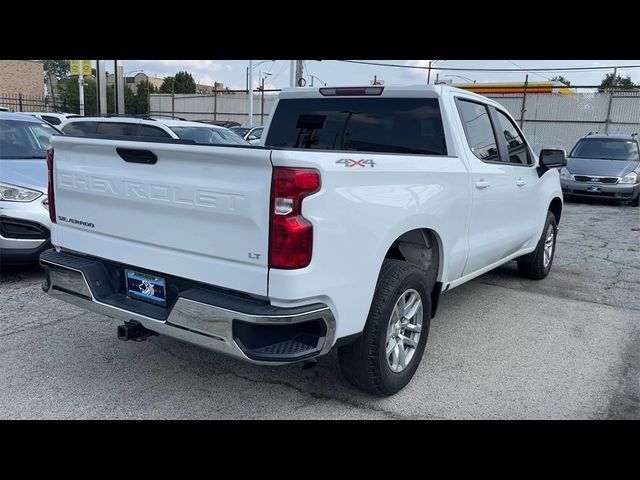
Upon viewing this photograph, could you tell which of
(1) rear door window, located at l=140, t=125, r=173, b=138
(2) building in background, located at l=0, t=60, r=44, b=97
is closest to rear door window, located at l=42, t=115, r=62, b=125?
(1) rear door window, located at l=140, t=125, r=173, b=138

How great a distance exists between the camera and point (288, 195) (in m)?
2.71

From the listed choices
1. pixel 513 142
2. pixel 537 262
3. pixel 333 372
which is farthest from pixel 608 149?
pixel 333 372

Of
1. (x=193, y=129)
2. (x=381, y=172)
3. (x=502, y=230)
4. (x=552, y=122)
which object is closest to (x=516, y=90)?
(x=552, y=122)

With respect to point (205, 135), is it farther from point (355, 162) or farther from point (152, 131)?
point (355, 162)

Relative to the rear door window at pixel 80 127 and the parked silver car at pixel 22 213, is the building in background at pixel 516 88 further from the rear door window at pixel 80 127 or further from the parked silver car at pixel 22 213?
the parked silver car at pixel 22 213

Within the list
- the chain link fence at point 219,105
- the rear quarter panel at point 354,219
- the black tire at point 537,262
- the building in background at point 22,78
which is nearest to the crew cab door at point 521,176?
the black tire at point 537,262

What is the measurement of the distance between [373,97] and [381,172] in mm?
1478

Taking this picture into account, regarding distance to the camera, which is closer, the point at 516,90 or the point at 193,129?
the point at 193,129

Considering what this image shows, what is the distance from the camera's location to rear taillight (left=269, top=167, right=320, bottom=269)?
106 inches

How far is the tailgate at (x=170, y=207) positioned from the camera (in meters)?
2.80

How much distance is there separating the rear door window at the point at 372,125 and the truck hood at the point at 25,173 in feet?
10.2

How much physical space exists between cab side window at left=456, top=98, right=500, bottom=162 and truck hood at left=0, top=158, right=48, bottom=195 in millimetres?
4391

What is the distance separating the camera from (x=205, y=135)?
30.4 feet
